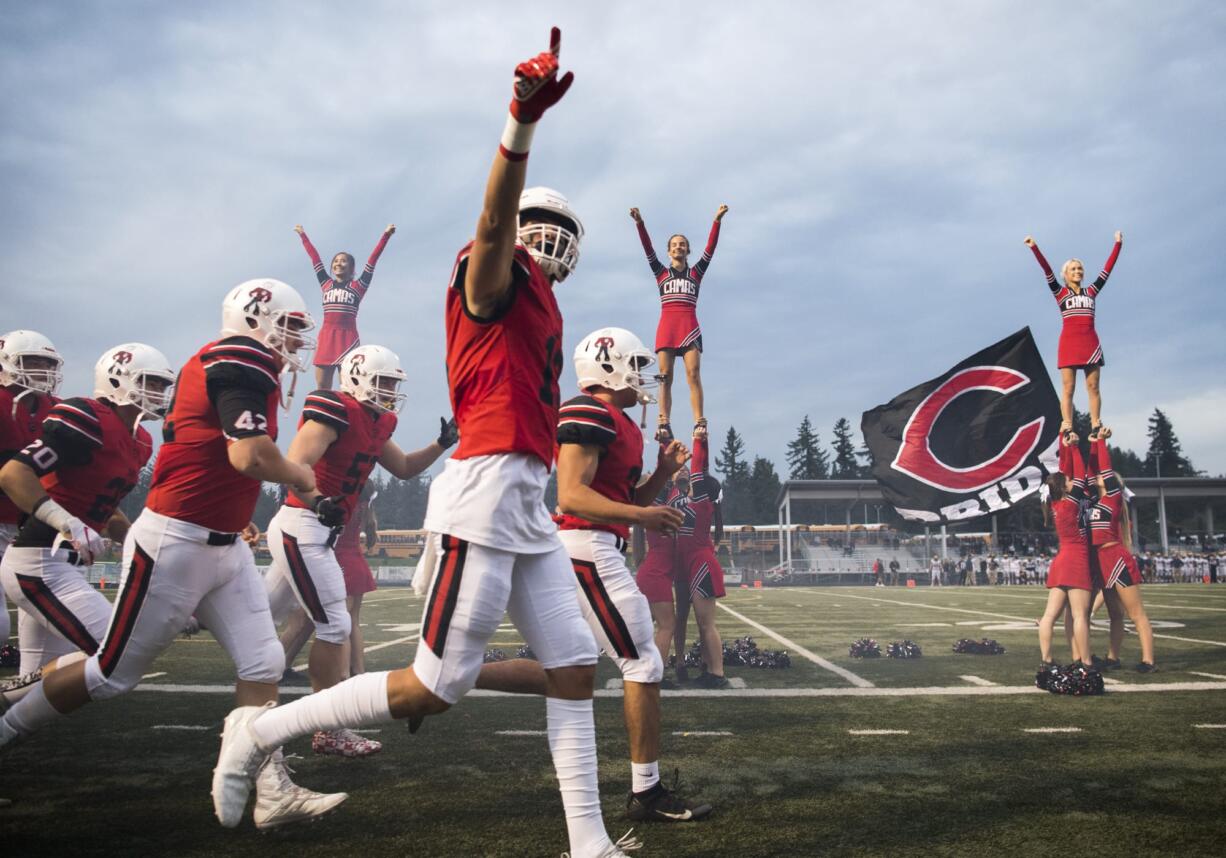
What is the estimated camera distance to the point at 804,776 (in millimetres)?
4559

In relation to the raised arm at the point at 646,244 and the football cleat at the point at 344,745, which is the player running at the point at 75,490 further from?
the raised arm at the point at 646,244

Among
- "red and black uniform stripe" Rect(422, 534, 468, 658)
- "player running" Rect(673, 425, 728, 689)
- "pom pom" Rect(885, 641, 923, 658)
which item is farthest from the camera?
"pom pom" Rect(885, 641, 923, 658)

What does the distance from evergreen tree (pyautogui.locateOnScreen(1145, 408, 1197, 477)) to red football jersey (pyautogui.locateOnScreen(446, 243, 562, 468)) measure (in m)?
125

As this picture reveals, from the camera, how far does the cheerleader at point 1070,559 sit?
841 centimetres

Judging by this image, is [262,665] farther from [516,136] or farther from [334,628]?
[516,136]

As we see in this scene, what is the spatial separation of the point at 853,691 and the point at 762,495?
9792cm

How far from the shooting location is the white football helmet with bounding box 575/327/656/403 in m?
4.51

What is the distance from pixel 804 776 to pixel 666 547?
397 centimetres

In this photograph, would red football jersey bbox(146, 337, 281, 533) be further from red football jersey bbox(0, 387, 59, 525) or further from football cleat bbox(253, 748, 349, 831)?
red football jersey bbox(0, 387, 59, 525)

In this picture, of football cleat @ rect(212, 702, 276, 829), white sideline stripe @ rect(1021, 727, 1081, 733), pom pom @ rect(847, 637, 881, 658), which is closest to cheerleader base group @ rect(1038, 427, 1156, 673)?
pom pom @ rect(847, 637, 881, 658)

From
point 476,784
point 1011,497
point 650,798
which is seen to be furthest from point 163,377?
point 1011,497

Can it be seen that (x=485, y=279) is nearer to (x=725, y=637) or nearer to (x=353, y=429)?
(x=353, y=429)

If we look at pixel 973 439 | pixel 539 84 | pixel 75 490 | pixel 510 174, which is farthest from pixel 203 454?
pixel 973 439

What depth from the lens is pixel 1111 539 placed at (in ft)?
29.8
